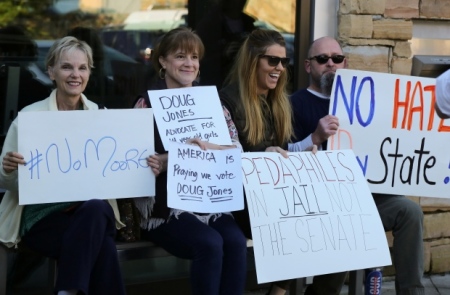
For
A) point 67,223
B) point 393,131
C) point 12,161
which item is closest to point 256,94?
point 393,131

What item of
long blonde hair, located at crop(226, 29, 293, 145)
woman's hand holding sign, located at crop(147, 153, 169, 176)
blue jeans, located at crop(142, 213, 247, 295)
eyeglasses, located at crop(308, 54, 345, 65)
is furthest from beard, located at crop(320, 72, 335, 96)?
woman's hand holding sign, located at crop(147, 153, 169, 176)

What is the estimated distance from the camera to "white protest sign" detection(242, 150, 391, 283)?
4.93 m

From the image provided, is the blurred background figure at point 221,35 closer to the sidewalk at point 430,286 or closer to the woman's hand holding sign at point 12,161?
the sidewalk at point 430,286

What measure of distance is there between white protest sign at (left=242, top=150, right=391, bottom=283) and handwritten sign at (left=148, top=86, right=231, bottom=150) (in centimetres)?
21

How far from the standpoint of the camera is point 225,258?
16.1ft

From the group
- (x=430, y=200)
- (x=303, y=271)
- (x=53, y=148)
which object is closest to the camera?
(x=53, y=148)

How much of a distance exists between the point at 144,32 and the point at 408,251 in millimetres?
1935

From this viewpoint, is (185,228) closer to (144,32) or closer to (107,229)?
(107,229)

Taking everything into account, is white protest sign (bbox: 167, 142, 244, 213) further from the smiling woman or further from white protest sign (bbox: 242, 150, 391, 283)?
the smiling woman

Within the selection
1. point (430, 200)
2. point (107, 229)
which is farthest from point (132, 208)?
point (430, 200)

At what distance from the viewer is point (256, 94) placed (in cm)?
534

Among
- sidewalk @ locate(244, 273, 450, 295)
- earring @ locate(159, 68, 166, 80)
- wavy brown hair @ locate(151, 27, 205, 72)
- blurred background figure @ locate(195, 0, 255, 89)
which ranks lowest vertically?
sidewalk @ locate(244, 273, 450, 295)

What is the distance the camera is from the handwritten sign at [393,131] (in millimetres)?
5422

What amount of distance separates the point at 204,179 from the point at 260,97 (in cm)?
67
